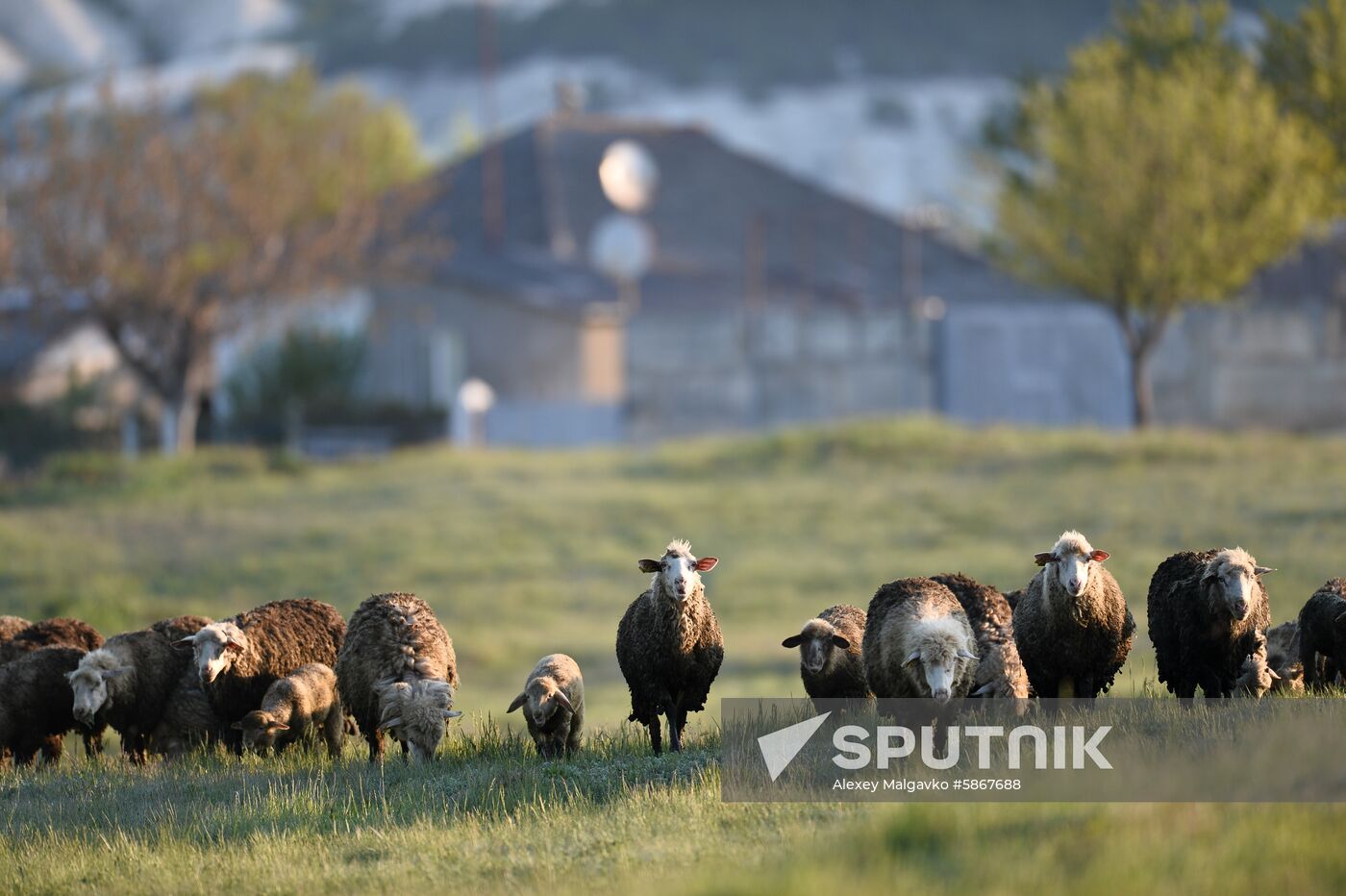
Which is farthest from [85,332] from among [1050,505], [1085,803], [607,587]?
[1085,803]

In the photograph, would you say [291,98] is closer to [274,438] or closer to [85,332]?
[85,332]

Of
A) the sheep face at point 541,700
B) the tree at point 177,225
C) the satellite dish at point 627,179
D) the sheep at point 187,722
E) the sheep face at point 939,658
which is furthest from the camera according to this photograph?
the satellite dish at point 627,179

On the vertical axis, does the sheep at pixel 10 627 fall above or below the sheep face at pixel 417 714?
above

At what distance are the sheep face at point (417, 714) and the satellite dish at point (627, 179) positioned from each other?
46848 mm

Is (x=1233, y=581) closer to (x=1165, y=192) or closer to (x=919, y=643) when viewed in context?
(x=919, y=643)

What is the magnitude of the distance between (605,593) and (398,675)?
15.2 meters

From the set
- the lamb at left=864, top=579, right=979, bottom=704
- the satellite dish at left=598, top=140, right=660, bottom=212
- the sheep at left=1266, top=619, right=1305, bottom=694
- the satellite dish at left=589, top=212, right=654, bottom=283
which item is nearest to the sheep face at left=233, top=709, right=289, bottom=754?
the lamb at left=864, top=579, right=979, bottom=704

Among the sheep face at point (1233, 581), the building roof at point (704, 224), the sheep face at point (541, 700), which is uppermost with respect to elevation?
the building roof at point (704, 224)

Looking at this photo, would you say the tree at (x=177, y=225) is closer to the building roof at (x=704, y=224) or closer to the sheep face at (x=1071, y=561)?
the building roof at (x=704, y=224)

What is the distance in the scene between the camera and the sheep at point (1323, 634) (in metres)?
10.5

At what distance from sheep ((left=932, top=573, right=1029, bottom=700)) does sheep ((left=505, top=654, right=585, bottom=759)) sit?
2.57 m

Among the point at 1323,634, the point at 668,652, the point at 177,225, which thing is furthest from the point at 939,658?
the point at 177,225

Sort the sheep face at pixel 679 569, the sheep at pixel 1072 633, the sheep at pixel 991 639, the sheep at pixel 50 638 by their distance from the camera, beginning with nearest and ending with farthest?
the sheep face at pixel 679 569
the sheep at pixel 991 639
the sheep at pixel 1072 633
the sheep at pixel 50 638

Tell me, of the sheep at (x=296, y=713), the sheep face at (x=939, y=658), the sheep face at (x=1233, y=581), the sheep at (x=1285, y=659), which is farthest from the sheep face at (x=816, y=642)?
the sheep at (x=296, y=713)
